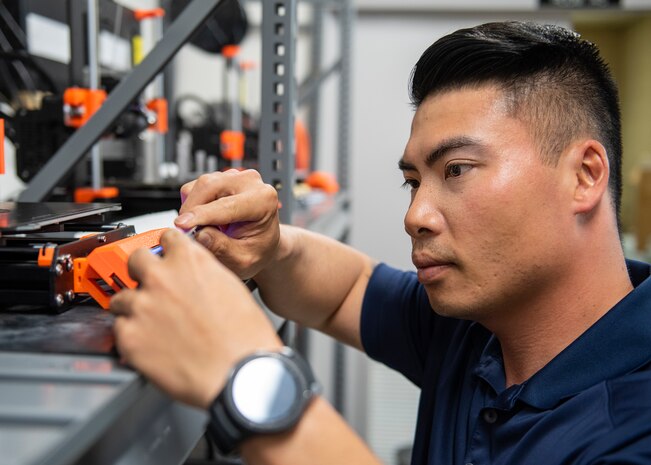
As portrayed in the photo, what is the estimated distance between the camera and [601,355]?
839 millimetres

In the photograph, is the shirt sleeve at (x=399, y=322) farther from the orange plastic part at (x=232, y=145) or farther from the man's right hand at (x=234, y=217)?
the orange plastic part at (x=232, y=145)

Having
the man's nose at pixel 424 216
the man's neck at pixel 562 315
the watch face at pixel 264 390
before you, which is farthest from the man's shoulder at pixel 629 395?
the watch face at pixel 264 390

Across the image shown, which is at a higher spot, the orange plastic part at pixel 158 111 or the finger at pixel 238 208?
the orange plastic part at pixel 158 111

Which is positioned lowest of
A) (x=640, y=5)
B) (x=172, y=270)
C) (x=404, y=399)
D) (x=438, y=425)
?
(x=404, y=399)

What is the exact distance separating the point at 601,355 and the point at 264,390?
51 cm

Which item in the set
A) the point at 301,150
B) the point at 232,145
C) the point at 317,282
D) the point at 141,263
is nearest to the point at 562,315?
the point at 317,282

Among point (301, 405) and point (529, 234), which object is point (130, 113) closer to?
point (529, 234)

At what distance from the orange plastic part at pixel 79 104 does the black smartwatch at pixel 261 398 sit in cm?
104

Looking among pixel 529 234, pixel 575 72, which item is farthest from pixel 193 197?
pixel 575 72

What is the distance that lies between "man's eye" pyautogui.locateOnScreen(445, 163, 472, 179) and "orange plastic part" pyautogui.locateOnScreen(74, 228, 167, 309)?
1.47 ft

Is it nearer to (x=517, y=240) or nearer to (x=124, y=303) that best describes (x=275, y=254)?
(x=517, y=240)

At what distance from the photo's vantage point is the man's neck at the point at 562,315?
0.94m

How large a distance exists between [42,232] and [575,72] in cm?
77

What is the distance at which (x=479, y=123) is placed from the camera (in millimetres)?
900
